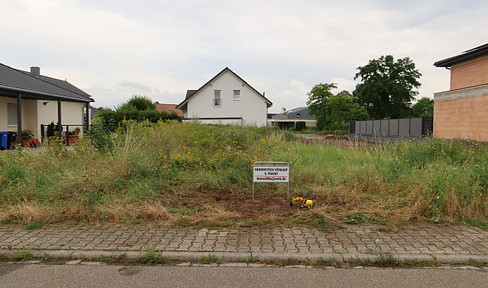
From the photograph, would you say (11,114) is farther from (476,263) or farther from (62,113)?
(476,263)

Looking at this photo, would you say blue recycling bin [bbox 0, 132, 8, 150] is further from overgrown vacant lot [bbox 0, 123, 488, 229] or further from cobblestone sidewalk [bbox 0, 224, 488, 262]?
cobblestone sidewalk [bbox 0, 224, 488, 262]

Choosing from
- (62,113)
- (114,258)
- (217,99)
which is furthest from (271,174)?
(217,99)

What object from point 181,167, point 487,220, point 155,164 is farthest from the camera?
point 181,167

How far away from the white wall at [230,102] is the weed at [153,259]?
3323 cm

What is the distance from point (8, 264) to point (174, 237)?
1918mm

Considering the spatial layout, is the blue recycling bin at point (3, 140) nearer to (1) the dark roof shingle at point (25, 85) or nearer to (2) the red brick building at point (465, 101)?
(1) the dark roof shingle at point (25, 85)

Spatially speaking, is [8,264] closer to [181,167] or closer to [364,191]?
[181,167]

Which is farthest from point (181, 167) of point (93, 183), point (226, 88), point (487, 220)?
point (226, 88)

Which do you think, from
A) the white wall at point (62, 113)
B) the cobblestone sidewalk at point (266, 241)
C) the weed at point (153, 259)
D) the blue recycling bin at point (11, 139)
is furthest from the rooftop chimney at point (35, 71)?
the weed at point (153, 259)

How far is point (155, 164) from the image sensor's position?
7.16 metres

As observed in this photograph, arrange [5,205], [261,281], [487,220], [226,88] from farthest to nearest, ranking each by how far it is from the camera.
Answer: [226,88] < [5,205] < [487,220] < [261,281]

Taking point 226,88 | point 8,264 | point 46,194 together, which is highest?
point 226,88

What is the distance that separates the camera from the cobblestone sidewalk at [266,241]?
3906mm

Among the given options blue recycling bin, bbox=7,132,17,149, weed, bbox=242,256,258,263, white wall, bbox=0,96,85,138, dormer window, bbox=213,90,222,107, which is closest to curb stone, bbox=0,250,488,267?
weed, bbox=242,256,258,263
